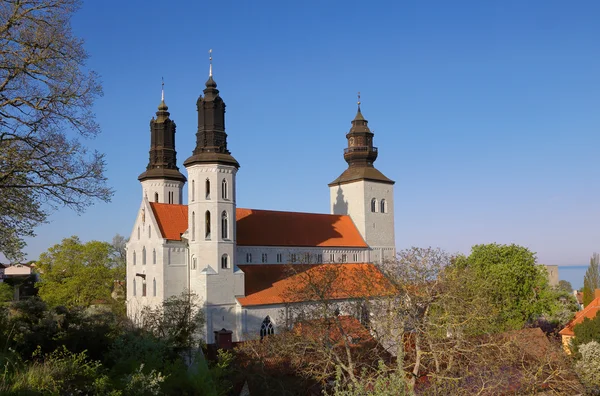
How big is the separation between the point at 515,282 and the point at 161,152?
27.5 metres

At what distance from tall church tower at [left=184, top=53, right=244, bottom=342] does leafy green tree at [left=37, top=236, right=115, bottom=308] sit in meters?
16.3

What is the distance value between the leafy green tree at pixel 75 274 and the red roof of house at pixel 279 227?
43.9 feet

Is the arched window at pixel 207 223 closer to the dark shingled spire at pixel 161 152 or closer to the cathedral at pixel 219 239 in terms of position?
the cathedral at pixel 219 239

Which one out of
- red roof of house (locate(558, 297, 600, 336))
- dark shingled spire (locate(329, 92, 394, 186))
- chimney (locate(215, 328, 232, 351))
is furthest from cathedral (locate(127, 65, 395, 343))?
red roof of house (locate(558, 297, 600, 336))

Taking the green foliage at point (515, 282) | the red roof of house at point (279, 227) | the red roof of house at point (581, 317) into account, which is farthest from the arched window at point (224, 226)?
the red roof of house at point (581, 317)

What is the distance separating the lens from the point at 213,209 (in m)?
34.0

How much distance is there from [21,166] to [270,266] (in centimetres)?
2723

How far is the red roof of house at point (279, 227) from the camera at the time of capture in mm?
36750

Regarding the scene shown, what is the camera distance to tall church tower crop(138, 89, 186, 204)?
43.5 meters

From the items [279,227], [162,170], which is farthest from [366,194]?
[162,170]

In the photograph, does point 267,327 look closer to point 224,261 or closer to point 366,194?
point 224,261

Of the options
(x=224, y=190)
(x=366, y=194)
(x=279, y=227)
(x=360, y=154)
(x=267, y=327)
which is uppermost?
(x=360, y=154)

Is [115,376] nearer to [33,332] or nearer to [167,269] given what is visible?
[33,332]

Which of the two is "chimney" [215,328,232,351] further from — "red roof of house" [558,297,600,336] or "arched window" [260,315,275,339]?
"red roof of house" [558,297,600,336]
